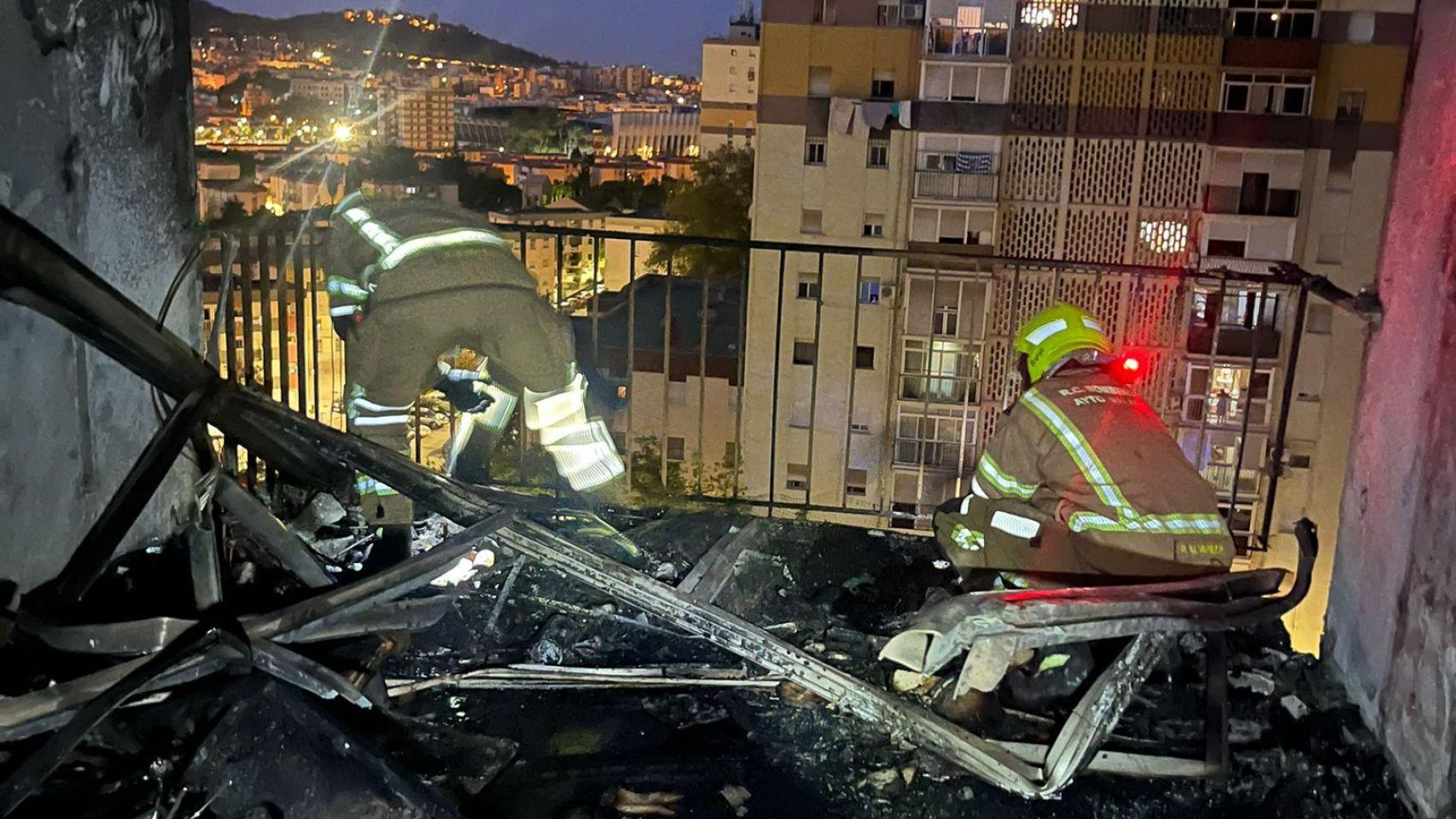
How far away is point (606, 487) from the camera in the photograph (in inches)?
238

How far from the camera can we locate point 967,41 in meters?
21.5

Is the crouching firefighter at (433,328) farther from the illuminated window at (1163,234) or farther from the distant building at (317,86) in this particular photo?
the distant building at (317,86)

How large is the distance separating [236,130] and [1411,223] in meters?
48.8

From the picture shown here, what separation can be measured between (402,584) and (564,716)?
840mm

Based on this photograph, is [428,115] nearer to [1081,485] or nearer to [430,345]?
[430,345]

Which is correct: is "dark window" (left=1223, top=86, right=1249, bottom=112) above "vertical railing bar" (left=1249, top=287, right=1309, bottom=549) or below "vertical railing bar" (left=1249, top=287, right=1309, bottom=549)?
above

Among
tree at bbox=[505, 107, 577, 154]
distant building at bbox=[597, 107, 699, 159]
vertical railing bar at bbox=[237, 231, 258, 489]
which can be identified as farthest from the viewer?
distant building at bbox=[597, 107, 699, 159]

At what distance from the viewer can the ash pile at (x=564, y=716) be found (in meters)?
2.89

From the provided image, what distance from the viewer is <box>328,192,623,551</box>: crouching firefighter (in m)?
5.37

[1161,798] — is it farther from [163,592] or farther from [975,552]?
[163,592]

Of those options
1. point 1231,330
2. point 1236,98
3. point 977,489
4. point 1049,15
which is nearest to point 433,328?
point 977,489

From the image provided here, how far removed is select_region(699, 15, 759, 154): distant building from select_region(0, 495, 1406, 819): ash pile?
38456mm

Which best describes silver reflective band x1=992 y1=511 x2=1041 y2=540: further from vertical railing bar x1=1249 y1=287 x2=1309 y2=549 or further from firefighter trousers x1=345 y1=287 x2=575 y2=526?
firefighter trousers x1=345 y1=287 x2=575 y2=526

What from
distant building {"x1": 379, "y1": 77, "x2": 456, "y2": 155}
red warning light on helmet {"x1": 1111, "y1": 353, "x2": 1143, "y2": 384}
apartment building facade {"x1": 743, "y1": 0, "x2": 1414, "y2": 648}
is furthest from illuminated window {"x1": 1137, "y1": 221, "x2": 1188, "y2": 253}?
distant building {"x1": 379, "y1": 77, "x2": 456, "y2": 155}
